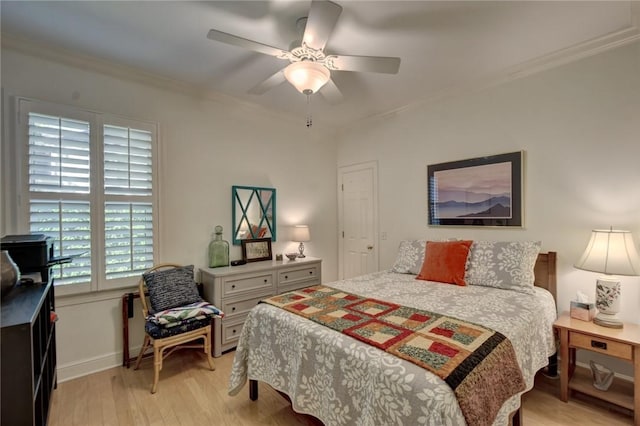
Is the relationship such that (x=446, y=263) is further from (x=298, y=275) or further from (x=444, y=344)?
(x=298, y=275)

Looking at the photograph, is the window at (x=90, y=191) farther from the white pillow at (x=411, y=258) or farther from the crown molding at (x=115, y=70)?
the white pillow at (x=411, y=258)

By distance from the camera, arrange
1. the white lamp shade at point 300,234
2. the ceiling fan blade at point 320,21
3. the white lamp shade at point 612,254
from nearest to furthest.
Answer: the ceiling fan blade at point 320,21 < the white lamp shade at point 612,254 < the white lamp shade at point 300,234

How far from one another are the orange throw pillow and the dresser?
1.51 metres

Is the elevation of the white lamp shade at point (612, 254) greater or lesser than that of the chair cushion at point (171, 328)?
greater

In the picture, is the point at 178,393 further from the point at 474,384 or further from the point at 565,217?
the point at 565,217

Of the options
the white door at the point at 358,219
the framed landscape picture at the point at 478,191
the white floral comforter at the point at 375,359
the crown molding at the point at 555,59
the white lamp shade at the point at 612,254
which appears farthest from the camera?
the white door at the point at 358,219

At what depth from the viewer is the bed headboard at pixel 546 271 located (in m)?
2.47

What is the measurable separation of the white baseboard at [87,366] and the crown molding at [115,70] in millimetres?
2536

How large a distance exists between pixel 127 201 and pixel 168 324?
1.19 metres

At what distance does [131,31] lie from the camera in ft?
6.95

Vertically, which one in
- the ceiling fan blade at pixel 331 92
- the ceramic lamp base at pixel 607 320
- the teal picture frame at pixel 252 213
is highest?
the ceiling fan blade at pixel 331 92

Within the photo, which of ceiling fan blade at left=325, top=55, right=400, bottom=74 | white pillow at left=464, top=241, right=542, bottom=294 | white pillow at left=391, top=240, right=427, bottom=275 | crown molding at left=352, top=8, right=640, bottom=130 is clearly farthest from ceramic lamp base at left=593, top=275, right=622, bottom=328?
ceiling fan blade at left=325, top=55, right=400, bottom=74

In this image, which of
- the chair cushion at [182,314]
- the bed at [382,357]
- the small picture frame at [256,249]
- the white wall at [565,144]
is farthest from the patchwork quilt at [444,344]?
the white wall at [565,144]

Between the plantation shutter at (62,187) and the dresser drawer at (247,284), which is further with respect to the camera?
the dresser drawer at (247,284)
